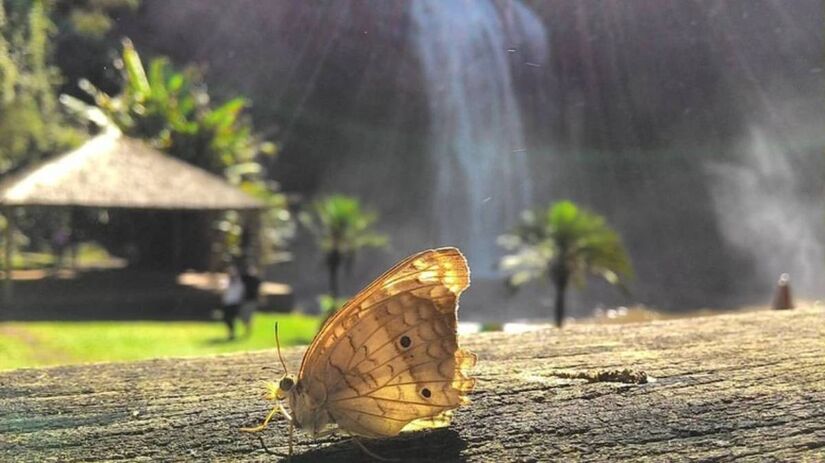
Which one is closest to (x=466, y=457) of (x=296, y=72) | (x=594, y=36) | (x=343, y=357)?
(x=343, y=357)

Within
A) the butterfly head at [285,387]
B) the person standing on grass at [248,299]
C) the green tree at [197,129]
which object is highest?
the green tree at [197,129]

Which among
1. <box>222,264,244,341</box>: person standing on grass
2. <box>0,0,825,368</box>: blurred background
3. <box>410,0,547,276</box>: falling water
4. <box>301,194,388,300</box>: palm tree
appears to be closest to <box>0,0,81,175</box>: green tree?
<box>0,0,825,368</box>: blurred background

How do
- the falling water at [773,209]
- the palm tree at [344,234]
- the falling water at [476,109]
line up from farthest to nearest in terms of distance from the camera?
the palm tree at [344,234]
the falling water at [773,209]
the falling water at [476,109]

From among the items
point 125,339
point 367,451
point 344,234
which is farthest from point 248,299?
point 367,451

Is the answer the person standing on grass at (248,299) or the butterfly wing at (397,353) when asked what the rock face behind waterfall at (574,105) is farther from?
the butterfly wing at (397,353)

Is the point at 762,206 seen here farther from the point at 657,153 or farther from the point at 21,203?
the point at 21,203

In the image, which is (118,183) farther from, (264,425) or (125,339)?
(264,425)

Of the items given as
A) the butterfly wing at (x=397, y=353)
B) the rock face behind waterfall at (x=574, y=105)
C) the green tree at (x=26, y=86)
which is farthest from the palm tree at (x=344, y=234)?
the butterfly wing at (x=397, y=353)
